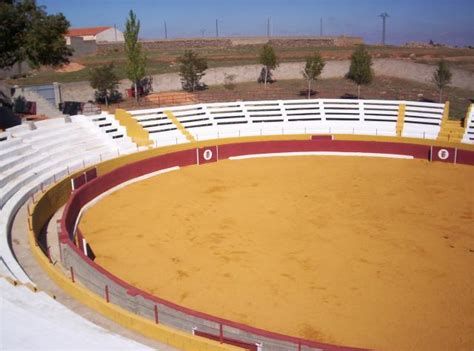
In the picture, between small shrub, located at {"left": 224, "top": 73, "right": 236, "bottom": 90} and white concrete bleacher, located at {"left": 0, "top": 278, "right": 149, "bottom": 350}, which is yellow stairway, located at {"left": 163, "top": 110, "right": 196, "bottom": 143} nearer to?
small shrub, located at {"left": 224, "top": 73, "right": 236, "bottom": 90}

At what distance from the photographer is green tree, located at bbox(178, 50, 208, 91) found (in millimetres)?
43281

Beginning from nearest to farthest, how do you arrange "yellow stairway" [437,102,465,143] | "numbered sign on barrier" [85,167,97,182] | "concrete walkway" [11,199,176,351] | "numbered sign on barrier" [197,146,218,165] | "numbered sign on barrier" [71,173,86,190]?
"concrete walkway" [11,199,176,351] < "numbered sign on barrier" [71,173,86,190] < "numbered sign on barrier" [85,167,97,182] < "numbered sign on barrier" [197,146,218,165] < "yellow stairway" [437,102,465,143]

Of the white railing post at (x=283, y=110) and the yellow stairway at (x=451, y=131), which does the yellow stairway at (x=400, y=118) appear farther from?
the white railing post at (x=283, y=110)

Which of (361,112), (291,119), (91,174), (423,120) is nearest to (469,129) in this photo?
(423,120)

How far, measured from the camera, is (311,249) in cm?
1612

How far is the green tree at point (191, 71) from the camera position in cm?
4328

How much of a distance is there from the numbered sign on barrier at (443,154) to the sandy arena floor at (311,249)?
2.35 meters

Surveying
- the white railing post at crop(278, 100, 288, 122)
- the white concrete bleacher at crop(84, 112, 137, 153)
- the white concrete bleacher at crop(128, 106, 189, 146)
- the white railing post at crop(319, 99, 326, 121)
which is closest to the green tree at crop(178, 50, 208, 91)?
the white railing post at crop(278, 100, 288, 122)

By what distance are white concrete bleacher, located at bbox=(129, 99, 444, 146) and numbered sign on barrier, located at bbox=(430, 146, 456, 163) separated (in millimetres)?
2119

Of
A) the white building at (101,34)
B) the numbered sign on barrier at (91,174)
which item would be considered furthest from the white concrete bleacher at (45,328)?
the white building at (101,34)

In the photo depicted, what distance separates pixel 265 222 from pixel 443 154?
15.2 metres

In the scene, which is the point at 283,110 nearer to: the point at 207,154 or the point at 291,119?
the point at 291,119

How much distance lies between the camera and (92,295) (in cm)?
1052

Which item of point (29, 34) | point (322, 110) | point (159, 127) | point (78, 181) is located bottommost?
point (78, 181)
